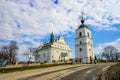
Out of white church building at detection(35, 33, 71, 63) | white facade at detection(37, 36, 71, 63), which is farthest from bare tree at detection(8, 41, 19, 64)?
white facade at detection(37, 36, 71, 63)

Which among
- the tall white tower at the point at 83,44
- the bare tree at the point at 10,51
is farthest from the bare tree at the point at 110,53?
the bare tree at the point at 10,51

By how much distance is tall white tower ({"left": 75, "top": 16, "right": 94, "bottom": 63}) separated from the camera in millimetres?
67438

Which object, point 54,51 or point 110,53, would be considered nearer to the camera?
point 54,51

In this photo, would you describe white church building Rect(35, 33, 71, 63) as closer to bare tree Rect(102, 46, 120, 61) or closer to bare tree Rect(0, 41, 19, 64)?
bare tree Rect(0, 41, 19, 64)

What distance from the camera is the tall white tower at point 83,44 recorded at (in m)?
67.4

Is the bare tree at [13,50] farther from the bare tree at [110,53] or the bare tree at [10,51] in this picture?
the bare tree at [110,53]

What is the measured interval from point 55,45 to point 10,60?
27.4 meters

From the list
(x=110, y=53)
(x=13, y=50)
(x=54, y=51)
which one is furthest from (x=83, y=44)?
(x=13, y=50)

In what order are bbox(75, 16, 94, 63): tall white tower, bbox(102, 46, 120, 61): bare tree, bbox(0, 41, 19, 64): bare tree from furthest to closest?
bbox(102, 46, 120, 61): bare tree, bbox(75, 16, 94, 63): tall white tower, bbox(0, 41, 19, 64): bare tree

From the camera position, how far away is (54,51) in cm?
7806

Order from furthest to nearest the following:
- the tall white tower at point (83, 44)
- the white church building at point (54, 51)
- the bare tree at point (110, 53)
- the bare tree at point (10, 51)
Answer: the bare tree at point (110, 53), the white church building at point (54, 51), the tall white tower at point (83, 44), the bare tree at point (10, 51)

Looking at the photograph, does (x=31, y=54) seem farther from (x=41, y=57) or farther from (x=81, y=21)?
(x=81, y=21)

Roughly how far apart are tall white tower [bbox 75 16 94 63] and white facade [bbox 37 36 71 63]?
30.0 ft

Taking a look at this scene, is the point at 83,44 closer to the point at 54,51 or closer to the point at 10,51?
the point at 54,51
